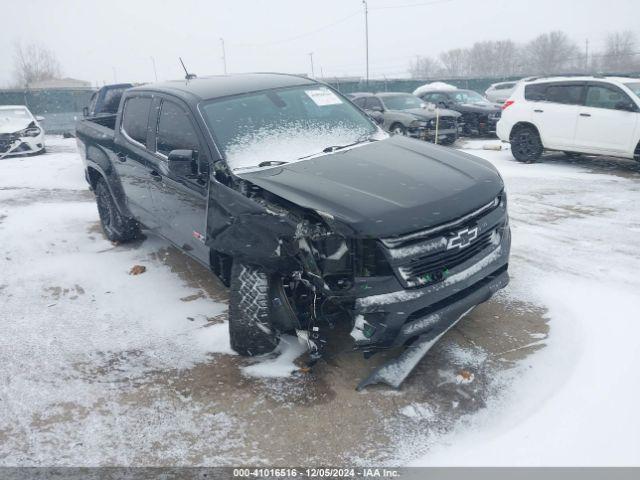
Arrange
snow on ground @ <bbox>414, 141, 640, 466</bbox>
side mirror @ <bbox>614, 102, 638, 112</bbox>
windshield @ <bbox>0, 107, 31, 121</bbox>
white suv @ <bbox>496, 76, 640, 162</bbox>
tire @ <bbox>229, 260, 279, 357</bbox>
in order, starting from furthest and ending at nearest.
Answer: windshield @ <bbox>0, 107, 31, 121</bbox>, white suv @ <bbox>496, 76, 640, 162</bbox>, side mirror @ <bbox>614, 102, 638, 112</bbox>, tire @ <bbox>229, 260, 279, 357</bbox>, snow on ground @ <bbox>414, 141, 640, 466</bbox>

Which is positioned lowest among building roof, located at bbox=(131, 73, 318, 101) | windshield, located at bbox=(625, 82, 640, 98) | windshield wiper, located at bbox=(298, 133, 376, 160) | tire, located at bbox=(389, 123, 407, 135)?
tire, located at bbox=(389, 123, 407, 135)

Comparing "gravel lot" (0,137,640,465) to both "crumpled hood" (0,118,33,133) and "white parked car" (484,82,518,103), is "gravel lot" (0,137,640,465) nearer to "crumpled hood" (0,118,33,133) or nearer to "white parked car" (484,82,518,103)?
"crumpled hood" (0,118,33,133)

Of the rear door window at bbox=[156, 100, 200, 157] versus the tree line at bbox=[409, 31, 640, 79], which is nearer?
the rear door window at bbox=[156, 100, 200, 157]

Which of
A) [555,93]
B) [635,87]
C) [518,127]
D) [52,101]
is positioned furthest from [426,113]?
[52,101]

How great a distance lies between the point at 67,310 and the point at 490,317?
3.65m

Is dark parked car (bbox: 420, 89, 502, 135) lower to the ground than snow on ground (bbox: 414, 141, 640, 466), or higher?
higher

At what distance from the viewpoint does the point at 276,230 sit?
305cm

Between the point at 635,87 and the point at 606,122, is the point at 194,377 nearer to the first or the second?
the point at 606,122

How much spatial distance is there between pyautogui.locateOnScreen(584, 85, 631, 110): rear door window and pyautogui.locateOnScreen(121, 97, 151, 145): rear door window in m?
7.94

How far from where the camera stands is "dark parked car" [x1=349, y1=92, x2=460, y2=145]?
12.3 meters

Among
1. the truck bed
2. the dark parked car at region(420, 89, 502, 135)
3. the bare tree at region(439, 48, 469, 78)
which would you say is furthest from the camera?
the bare tree at region(439, 48, 469, 78)

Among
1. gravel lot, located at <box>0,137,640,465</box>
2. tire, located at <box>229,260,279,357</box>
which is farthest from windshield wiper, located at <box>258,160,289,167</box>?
gravel lot, located at <box>0,137,640,465</box>

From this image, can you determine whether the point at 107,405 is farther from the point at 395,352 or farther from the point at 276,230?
the point at 395,352

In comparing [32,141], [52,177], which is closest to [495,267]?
[52,177]
